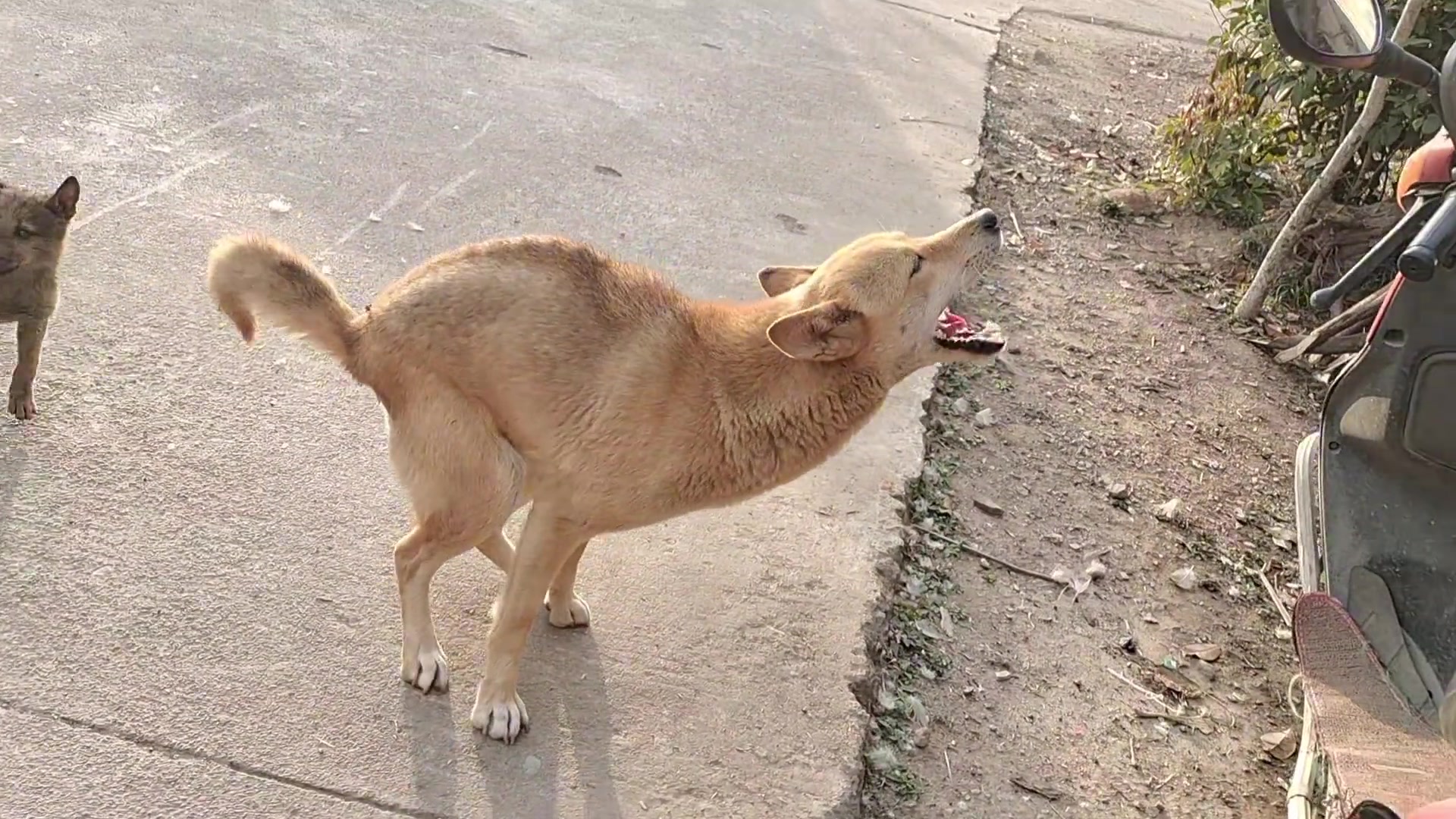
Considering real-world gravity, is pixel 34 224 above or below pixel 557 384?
below

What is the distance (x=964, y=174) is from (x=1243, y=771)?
14.3 feet

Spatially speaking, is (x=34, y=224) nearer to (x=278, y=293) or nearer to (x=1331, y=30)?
(x=278, y=293)

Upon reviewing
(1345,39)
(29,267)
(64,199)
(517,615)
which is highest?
(1345,39)

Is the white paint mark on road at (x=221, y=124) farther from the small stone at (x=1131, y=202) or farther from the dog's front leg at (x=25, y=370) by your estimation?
the small stone at (x=1131, y=202)

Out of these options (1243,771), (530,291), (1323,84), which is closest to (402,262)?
(530,291)

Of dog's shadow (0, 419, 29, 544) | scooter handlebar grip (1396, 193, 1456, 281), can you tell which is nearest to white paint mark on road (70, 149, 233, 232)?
dog's shadow (0, 419, 29, 544)

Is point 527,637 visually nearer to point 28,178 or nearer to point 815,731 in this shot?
point 815,731

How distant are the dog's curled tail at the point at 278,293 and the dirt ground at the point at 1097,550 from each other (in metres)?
1.87

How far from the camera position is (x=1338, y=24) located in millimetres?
3275

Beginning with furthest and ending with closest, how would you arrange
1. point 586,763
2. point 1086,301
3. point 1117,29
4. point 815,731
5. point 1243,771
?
point 1117,29 → point 1086,301 → point 1243,771 → point 815,731 → point 586,763

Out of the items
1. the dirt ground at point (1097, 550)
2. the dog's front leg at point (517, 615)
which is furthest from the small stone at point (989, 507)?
the dog's front leg at point (517, 615)

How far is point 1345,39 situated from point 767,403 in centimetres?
174

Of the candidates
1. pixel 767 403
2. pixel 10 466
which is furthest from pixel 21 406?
pixel 767 403

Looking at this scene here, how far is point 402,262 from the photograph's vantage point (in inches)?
203
